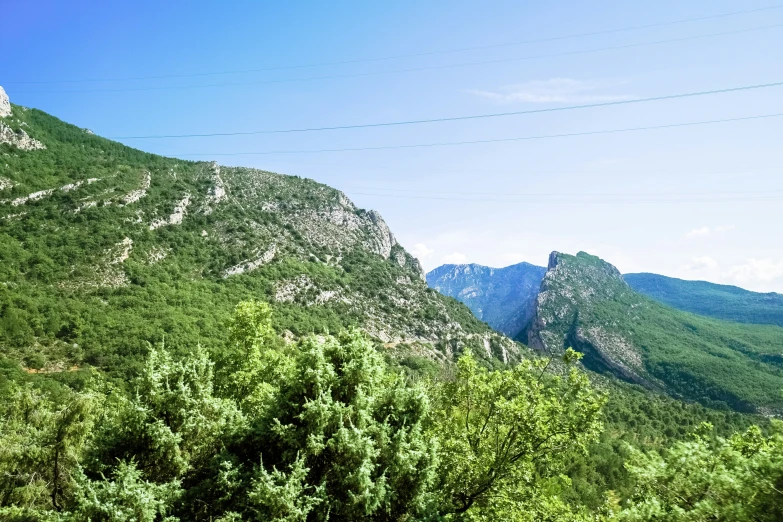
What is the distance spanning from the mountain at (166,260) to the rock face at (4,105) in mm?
520

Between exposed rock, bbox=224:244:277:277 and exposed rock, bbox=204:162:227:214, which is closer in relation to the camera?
exposed rock, bbox=224:244:277:277

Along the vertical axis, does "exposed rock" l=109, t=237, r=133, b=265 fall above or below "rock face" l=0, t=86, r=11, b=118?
below

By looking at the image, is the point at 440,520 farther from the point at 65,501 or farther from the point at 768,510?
the point at 65,501

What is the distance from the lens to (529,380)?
1402 centimetres

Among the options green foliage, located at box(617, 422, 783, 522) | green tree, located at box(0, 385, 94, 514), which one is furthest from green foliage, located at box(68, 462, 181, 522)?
green foliage, located at box(617, 422, 783, 522)

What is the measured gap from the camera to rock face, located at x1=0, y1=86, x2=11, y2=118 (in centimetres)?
8244

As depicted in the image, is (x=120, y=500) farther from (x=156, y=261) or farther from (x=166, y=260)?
(x=166, y=260)

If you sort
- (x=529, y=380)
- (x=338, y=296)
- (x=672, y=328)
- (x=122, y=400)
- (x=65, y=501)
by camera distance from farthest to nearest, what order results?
1. (x=672, y=328)
2. (x=338, y=296)
3. (x=122, y=400)
4. (x=65, y=501)
5. (x=529, y=380)

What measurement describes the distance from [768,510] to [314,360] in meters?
9.94

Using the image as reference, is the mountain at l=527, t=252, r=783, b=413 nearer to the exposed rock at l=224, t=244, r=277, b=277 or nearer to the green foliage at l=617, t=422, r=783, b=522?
the exposed rock at l=224, t=244, r=277, b=277

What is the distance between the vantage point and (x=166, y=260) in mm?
74000

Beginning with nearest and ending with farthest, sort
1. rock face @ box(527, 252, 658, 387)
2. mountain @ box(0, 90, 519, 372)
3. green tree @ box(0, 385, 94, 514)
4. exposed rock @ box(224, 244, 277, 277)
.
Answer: green tree @ box(0, 385, 94, 514) → mountain @ box(0, 90, 519, 372) → exposed rock @ box(224, 244, 277, 277) → rock face @ box(527, 252, 658, 387)

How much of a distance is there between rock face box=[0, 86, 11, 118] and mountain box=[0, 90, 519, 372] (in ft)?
1.71

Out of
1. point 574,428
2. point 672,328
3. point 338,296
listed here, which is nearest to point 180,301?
point 338,296
